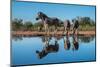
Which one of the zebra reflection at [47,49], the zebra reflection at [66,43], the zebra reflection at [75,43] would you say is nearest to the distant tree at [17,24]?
the zebra reflection at [47,49]

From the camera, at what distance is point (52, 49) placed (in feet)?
9.28

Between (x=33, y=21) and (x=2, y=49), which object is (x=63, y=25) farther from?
(x=2, y=49)

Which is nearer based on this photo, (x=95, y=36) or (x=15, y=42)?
(x=15, y=42)

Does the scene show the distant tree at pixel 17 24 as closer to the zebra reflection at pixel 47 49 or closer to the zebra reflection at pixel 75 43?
the zebra reflection at pixel 47 49

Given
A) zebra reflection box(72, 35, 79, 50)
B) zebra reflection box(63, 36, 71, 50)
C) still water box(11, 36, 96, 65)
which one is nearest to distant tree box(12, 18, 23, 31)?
still water box(11, 36, 96, 65)

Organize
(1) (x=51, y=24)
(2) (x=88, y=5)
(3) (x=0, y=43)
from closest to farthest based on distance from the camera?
(3) (x=0, y=43), (1) (x=51, y=24), (2) (x=88, y=5)

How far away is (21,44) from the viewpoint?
266 centimetres

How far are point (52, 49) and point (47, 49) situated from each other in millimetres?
65

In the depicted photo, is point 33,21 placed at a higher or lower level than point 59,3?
lower

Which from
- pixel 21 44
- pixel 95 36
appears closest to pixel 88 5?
pixel 95 36

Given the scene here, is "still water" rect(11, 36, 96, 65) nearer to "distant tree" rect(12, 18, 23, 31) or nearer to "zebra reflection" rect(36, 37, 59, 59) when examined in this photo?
"zebra reflection" rect(36, 37, 59, 59)

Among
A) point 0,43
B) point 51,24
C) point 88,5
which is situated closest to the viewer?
point 0,43

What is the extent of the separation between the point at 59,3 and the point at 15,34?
0.66 m

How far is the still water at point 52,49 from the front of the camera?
8.73 feet
